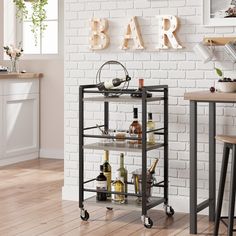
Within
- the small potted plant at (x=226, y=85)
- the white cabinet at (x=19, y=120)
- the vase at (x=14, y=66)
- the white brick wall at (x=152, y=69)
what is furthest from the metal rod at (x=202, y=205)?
the vase at (x=14, y=66)

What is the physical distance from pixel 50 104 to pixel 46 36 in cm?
84

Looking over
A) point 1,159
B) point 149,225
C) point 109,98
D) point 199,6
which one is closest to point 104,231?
point 149,225

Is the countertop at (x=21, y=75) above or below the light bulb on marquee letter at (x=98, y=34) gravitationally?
below

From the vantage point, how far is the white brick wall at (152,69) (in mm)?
5109

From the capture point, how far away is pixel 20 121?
303 inches

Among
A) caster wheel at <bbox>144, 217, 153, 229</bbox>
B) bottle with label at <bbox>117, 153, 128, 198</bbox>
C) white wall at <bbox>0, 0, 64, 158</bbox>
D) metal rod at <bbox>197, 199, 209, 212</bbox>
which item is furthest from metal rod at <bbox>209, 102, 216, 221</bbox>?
white wall at <bbox>0, 0, 64, 158</bbox>

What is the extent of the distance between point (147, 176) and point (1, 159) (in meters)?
→ 2.85

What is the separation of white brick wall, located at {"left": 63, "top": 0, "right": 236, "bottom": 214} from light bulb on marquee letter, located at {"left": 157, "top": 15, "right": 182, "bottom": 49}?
6cm

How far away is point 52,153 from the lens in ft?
A: 26.1

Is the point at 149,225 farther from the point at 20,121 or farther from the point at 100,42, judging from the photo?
the point at 20,121

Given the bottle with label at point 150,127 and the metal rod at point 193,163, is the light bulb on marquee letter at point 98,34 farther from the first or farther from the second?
the metal rod at point 193,163

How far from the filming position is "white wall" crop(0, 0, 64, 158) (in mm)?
7844

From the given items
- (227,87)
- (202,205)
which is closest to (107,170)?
(202,205)

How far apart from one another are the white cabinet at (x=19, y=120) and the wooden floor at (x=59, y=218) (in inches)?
48.6
